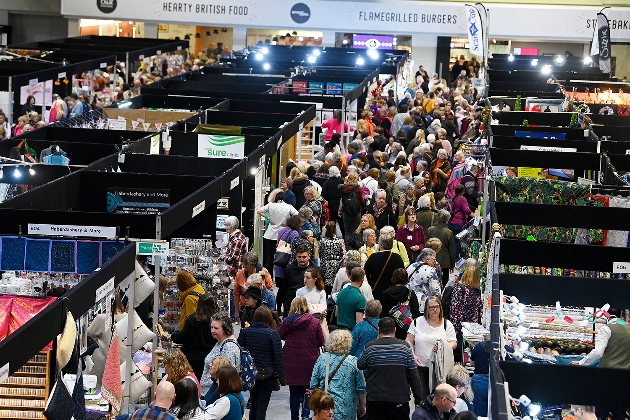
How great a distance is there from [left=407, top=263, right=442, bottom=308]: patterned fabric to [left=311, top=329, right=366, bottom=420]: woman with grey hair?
→ 7.35 feet

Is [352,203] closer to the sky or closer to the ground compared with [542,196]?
closer to the ground

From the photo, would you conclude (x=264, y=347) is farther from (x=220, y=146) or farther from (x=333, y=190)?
(x=333, y=190)

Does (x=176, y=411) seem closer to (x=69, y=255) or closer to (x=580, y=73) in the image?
(x=69, y=255)

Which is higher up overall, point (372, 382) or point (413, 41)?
point (413, 41)

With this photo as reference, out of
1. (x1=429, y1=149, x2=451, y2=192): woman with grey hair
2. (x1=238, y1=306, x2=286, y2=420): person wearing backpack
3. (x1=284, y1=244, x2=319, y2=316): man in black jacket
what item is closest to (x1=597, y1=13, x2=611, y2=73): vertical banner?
(x1=429, y1=149, x2=451, y2=192): woman with grey hair

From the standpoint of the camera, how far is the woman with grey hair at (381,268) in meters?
10.4

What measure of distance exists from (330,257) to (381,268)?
2.85 feet

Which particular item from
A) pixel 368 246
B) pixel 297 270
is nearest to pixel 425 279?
pixel 368 246

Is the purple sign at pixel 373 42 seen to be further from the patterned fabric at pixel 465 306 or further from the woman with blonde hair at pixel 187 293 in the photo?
the patterned fabric at pixel 465 306

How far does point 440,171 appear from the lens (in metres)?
15.5

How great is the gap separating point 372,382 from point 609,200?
3.26 m

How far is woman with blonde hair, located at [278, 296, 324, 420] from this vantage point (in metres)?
8.58

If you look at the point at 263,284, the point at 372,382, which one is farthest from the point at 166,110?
the point at 372,382

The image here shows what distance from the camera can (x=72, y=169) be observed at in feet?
35.6
